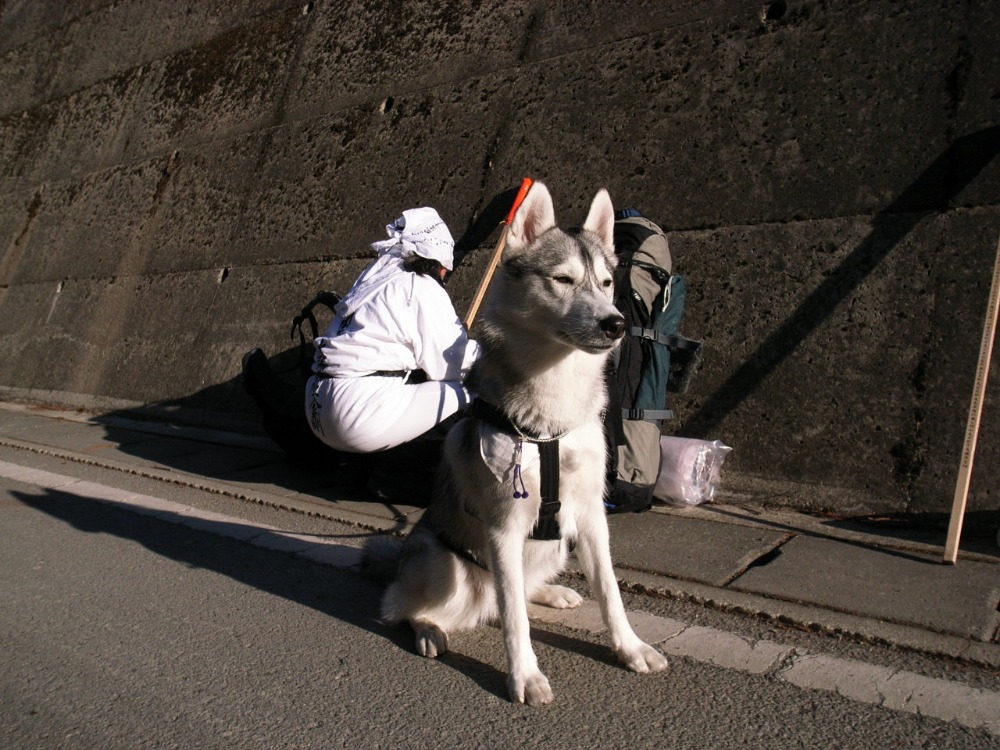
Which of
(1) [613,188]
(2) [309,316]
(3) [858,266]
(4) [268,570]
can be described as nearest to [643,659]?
(4) [268,570]

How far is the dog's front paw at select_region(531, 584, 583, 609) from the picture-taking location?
3.48 meters

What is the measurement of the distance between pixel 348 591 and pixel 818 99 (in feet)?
13.6

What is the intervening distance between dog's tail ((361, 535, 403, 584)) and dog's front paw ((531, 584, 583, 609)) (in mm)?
695

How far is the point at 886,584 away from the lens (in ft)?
11.3

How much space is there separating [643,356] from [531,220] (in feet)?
5.47

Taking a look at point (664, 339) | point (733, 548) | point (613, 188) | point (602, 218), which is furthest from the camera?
point (613, 188)

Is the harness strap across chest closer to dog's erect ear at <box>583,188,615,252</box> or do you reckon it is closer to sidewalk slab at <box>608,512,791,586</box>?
dog's erect ear at <box>583,188,615,252</box>

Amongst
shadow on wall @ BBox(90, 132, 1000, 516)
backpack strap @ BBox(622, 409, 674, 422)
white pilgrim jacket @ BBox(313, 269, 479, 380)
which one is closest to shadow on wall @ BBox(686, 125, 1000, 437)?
shadow on wall @ BBox(90, 132, 1000, 516)

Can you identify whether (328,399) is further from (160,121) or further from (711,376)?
(160,121)

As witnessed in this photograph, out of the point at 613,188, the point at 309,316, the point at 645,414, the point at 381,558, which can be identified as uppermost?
the point at 613,188

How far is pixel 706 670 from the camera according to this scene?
2828 millimetres

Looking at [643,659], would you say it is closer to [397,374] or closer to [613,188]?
[397,374]

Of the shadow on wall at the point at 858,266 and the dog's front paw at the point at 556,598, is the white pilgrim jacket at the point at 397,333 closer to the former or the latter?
the shadow on wall at the point at 858,266

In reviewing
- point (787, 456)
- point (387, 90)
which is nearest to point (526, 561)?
point (787, 456)
